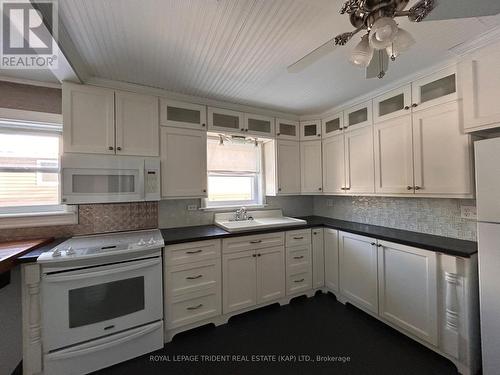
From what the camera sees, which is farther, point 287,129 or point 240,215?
point 287,129

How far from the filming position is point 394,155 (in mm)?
2068

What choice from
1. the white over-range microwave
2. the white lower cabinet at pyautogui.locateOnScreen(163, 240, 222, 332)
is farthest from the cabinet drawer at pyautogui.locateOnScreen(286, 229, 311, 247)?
the white over-range microwave

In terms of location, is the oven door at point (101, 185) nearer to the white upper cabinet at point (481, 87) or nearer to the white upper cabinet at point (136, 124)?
the white upper cabinet at point (136, 124)

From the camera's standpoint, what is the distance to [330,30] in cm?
139

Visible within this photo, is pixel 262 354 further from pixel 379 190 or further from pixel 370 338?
pixel 379 190

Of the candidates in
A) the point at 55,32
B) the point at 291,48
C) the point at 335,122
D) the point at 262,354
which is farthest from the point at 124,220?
the point at 335,122

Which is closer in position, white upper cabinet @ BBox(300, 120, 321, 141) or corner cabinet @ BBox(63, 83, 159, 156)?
corner cabinet @ BBox(63, 83, 159, 156)

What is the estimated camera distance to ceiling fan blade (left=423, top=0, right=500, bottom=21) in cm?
87

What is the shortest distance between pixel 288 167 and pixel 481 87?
6.11ft

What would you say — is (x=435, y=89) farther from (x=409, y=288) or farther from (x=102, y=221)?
(x=102, y=221)

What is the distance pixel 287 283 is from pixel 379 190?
1426mm

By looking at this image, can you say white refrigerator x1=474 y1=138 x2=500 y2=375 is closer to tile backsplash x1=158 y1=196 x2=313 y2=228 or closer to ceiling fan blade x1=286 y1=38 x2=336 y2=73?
ceiling fan blade x1=286 y1=38 x2=336 y2=73

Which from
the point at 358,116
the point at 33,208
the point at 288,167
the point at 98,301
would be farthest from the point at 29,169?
the point at 358,116

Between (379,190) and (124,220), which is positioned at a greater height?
(379,190)
